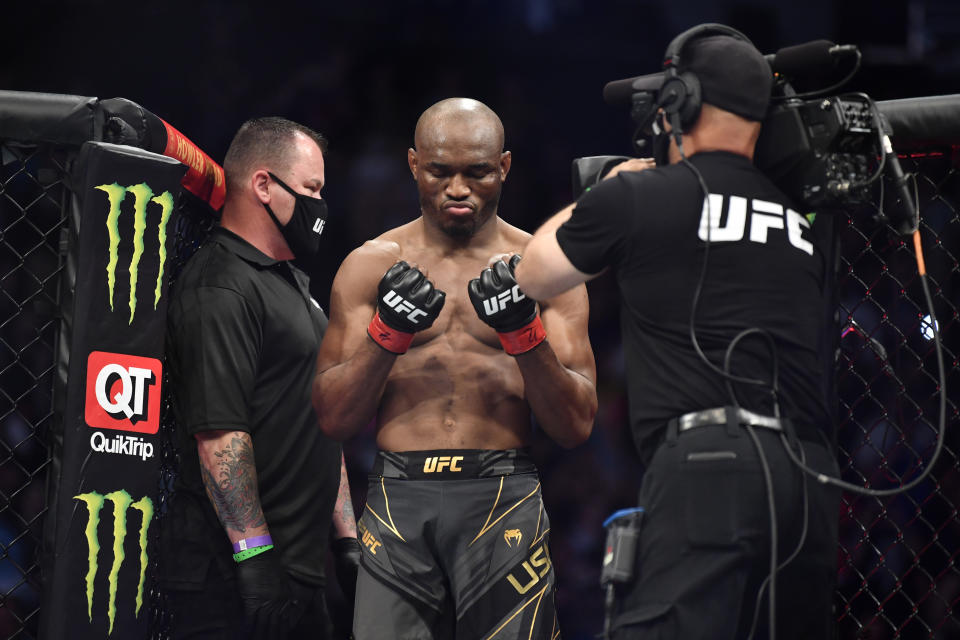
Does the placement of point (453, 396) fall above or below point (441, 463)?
above

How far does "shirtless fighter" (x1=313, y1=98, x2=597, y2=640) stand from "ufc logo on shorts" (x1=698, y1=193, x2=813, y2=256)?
0.48m

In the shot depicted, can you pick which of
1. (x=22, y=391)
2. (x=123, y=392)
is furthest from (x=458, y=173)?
(x=22, y=391)

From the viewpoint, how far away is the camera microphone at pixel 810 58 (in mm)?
1648

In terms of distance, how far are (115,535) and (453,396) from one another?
738mm

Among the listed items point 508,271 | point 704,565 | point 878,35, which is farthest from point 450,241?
point 878,35

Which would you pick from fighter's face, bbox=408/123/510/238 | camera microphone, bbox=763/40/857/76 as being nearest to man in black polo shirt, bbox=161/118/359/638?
fighter's face, bbox=408/123/510/238

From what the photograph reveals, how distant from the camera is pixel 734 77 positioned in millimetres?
1608

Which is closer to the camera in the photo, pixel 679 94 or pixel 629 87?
pixel 679 94

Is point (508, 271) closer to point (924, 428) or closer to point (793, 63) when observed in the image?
point (793, 63)

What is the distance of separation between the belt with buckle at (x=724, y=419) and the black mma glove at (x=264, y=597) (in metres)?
1.08

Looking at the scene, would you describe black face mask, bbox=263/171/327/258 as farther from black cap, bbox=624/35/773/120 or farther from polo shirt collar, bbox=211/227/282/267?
black cap, bbox=624/35/773/120

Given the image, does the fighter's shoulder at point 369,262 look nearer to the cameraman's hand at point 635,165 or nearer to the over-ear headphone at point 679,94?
the cameraman's hand at point 635,165

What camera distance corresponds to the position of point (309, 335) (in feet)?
8.19

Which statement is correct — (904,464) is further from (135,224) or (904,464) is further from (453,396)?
(135,224)
